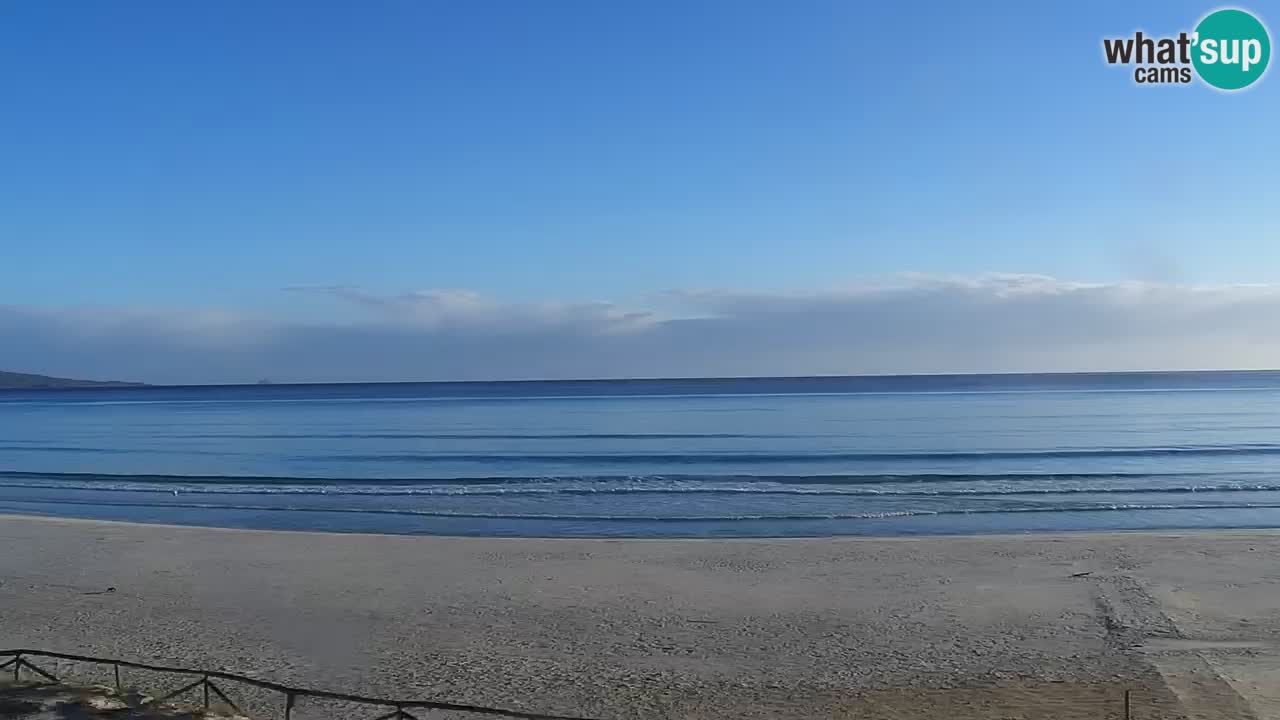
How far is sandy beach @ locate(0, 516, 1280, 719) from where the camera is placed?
10758 millimetres

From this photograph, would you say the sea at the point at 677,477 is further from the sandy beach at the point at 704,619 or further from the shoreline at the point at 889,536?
the sandy beach at the point at 704,619

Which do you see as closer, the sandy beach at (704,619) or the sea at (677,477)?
the sandy beach at (704,619)

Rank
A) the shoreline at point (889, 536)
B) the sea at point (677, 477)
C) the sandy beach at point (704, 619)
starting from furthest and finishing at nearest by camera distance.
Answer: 1. the sea at point (677, 477)
2. the shoreline at point (889, 536)
3. the sandy beach at point (704, 619)

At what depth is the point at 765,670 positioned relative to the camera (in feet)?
37.7

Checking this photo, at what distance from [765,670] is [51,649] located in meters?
8.92

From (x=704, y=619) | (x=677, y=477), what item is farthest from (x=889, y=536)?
(x=677, y=477)

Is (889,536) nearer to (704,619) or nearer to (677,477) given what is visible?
(704,619)

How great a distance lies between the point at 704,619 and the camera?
45.3 feet

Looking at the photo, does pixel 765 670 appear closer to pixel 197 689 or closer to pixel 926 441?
pixel 197 689

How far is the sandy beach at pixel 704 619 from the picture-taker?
10.8m

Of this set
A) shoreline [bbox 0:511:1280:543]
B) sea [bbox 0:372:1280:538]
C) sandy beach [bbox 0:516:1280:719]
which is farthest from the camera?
sea [bbox 0:372:1280:538]

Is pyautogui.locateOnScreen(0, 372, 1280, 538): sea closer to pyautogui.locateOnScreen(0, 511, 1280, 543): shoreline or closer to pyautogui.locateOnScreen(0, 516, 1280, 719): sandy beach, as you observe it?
pyautogui.locateOnScreen(0, 511, 1280, 543): shoreline

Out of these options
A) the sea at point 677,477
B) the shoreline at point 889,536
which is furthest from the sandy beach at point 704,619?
the sea at point 677,477

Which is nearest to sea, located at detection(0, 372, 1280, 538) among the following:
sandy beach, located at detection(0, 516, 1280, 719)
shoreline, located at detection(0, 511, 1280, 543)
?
shoreline, located at detection(0, 511, 1280, 543)
